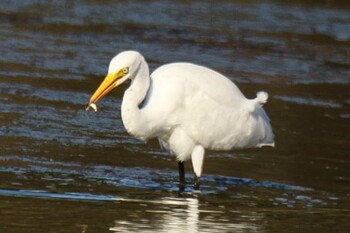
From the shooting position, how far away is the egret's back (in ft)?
33.4

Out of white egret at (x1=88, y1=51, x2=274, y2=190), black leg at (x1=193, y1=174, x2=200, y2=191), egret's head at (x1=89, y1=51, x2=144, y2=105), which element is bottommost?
black leg at (x1=193, y1=174, x2=200, y2=191)

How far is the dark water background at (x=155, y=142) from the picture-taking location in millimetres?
9000

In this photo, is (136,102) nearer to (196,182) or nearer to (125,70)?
(125,70)

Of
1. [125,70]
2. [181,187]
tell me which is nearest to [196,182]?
[181,187]

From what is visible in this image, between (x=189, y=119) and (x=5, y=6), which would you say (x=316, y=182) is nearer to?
(x=189, y=119)

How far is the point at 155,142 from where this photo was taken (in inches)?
485

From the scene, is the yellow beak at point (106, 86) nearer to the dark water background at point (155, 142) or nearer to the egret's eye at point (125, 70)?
the egret's eye at point (125, 70)

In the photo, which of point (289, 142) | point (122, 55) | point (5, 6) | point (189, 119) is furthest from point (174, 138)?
point (5, 6)

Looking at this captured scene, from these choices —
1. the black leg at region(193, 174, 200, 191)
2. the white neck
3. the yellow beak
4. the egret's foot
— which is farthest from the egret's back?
the yellow beak

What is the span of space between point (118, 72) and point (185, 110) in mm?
977

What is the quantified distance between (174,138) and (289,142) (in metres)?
2.39

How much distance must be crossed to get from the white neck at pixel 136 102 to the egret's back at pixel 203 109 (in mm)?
154

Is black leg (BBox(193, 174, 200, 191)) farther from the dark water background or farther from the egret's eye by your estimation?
the egret's eye

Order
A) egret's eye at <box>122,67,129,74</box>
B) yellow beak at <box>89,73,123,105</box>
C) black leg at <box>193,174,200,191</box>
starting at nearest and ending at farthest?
yellow beak at <box>89,73,123,105</box> → egret's eye at <box>122,67,129,74</box> → black leg at <box>193,174,200,191</box>
